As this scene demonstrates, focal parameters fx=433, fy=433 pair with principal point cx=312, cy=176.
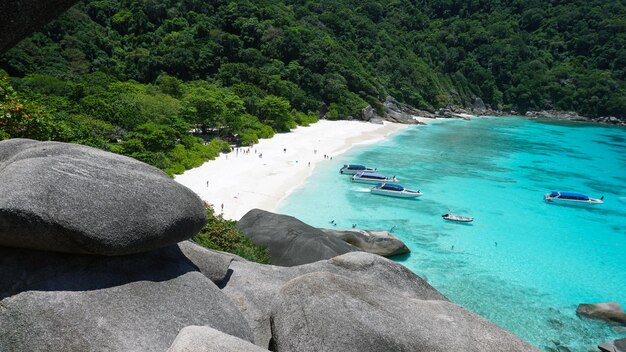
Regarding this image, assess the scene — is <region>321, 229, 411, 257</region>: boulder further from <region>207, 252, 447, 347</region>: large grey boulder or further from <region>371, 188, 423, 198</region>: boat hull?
<region>207, 252, 447, 347</region>: large grey boulder

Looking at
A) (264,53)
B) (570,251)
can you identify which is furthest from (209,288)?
(264,53)

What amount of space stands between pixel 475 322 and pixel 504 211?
3709 cm

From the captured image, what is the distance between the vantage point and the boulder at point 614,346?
19.1 metres

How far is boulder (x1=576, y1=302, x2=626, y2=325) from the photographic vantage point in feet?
73.4

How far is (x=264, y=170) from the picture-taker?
45375 millimetres

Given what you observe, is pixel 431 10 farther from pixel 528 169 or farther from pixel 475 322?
pixel 475 322

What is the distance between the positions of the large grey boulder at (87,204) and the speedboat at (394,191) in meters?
35.4

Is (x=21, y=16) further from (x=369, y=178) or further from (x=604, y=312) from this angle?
(x=369, y=178)

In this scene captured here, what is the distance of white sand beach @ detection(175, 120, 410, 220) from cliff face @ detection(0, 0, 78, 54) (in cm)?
2747

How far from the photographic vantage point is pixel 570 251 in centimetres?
3300

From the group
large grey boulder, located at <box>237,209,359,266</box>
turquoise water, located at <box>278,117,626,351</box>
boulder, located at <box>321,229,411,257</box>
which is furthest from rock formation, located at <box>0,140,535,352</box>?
boulder, located at <box>321,229,411,257</box>

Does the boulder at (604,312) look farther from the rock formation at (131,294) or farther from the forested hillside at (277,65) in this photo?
the forested hillside at (277,65)

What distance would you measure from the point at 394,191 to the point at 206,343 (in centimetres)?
3768

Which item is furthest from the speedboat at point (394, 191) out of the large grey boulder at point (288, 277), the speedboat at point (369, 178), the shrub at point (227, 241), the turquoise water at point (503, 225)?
the large grey boulder at point (288, 277)
